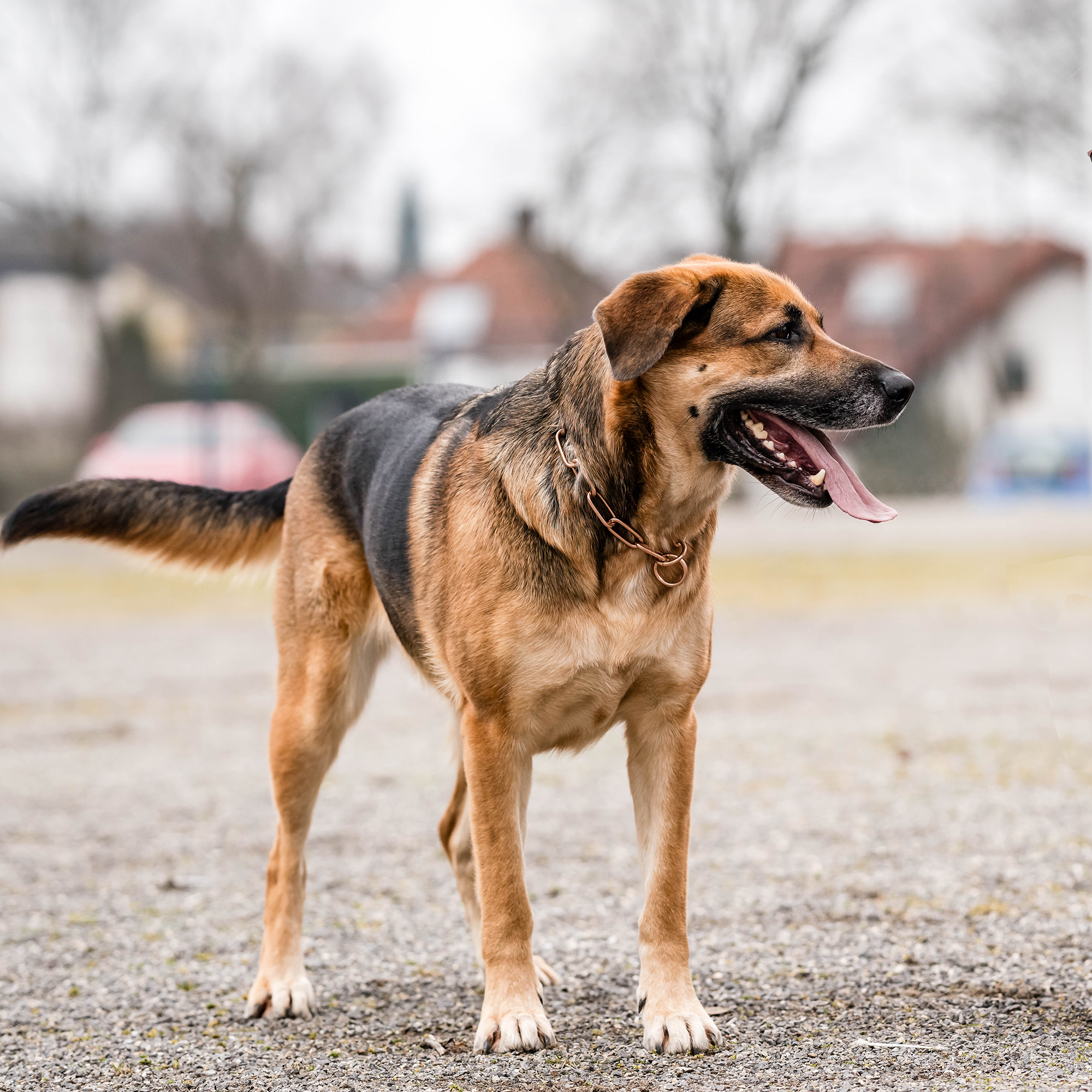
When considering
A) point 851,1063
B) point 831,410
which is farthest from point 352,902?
point 831,410

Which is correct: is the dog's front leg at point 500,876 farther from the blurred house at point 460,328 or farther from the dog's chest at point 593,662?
the blurred house at point 460,328

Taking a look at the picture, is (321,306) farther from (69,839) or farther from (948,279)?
(69,839)

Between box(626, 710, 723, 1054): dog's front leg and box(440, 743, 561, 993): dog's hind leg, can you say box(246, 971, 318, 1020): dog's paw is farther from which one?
box(626, 710, 723, 1054): dog's front leg

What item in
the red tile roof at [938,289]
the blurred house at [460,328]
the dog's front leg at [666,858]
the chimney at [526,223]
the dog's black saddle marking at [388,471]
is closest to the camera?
the dog's front leg at [666,858]

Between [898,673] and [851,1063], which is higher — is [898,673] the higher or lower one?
the lower one

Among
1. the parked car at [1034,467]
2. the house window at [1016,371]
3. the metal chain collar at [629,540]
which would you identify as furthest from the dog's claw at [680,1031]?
the house window at [1016,371]

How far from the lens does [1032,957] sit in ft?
14.7

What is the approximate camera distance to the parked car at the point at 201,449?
→ 25328 mm

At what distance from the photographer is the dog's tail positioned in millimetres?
4965

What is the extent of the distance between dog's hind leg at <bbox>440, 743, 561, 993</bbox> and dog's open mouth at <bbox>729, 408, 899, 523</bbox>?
154 centimetres

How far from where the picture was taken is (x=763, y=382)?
12.6 feet

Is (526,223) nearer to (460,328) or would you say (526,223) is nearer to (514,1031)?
(460,328)

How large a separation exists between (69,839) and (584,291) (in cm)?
2895

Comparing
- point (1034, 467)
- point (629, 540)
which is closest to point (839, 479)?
point (629, 540)
